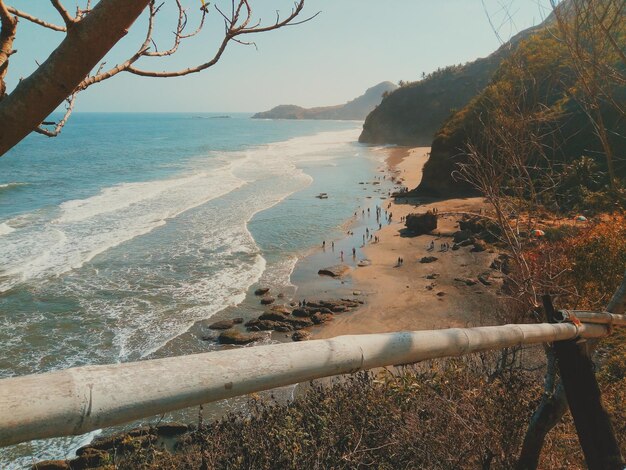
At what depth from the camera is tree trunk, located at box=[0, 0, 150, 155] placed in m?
1.59

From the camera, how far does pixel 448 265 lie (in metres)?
25.1

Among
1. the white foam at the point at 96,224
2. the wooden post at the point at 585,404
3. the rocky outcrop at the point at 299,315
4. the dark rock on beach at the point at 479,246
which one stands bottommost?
the rocky outcrop at the point at 299,315

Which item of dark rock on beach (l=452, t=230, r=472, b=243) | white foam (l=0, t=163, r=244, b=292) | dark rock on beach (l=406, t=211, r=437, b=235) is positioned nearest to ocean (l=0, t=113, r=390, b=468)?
white foam (l=0, t=163, r=244, b=292)

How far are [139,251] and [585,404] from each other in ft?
86.3

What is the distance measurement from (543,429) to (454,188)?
38.8 m

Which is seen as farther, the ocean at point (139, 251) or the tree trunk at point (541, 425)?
the ocean at point (139, 251)

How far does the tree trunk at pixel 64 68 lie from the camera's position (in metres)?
1.59

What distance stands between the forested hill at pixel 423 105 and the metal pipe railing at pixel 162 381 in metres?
95.5

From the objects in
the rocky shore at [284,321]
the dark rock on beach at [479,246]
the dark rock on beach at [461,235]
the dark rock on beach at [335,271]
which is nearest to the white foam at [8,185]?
the dark rock on beach at [335,271]

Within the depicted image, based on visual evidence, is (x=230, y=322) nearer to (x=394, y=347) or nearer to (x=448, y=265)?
(x=448, y=265)

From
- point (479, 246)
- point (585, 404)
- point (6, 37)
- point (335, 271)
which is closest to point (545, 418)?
point (585, 404)

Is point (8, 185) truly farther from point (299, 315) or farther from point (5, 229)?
point (299, 315)

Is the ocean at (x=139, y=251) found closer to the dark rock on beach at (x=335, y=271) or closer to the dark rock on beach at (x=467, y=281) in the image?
the dark rock on beach at (x=335, y=271)

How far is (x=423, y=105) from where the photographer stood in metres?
101
